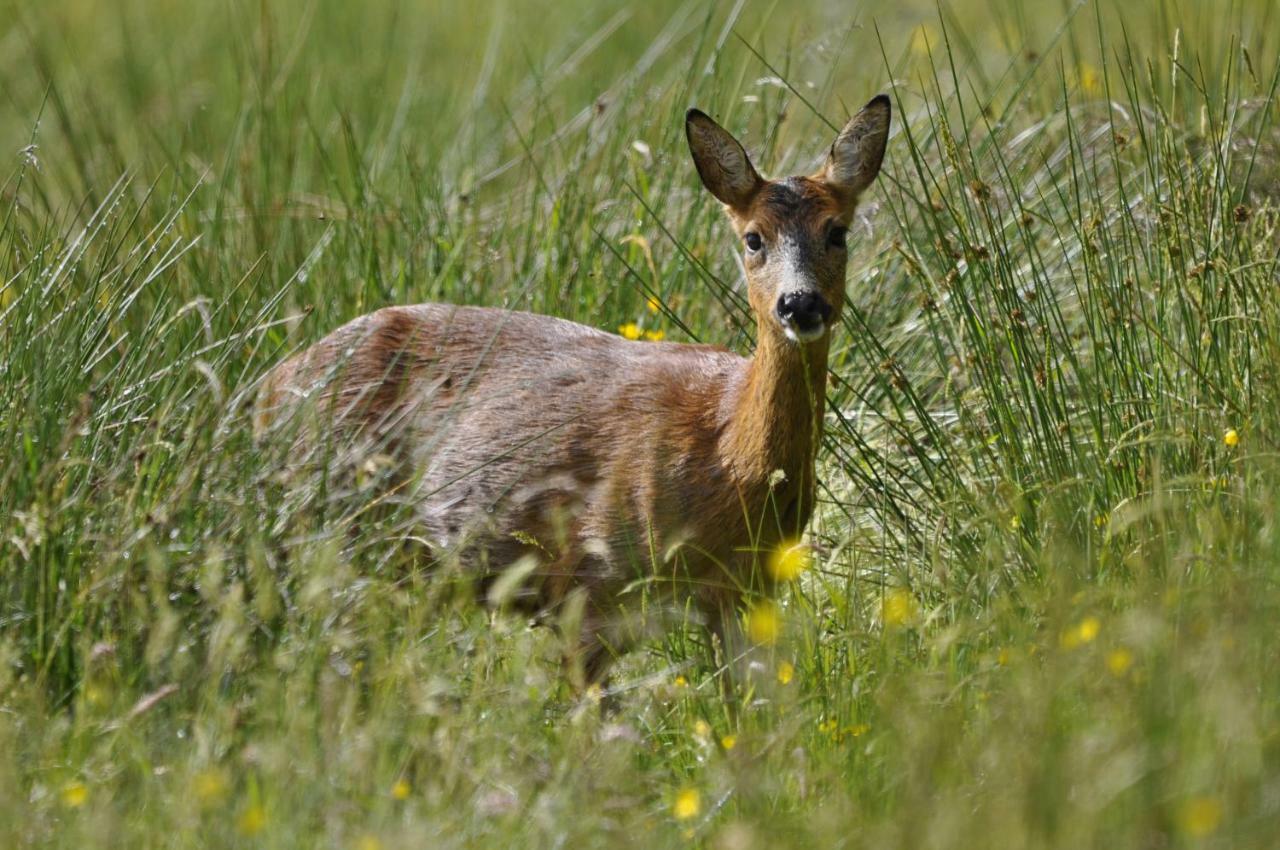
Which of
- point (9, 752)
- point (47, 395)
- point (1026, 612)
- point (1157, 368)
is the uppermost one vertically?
point (1157, 368)

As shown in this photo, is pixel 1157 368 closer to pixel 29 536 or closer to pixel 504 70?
pixel 29 536

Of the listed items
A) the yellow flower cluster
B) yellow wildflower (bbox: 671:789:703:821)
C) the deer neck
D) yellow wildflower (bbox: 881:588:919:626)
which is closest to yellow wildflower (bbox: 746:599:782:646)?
yellow wildflower (bbox: 881:588:919:626)

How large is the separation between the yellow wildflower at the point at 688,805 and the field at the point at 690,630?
3 centimetres

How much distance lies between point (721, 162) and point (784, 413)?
2.52 feet

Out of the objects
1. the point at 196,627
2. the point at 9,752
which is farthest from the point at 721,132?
the point at 9,752

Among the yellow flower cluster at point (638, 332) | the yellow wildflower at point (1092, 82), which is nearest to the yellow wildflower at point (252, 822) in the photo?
the yellow flower cluster at point (638, 332)

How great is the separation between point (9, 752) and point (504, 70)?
567 centimetres

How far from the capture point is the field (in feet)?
10.2

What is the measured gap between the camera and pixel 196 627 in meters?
3.81

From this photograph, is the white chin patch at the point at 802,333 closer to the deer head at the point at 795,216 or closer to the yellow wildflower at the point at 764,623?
the deer head at the point at 795,216

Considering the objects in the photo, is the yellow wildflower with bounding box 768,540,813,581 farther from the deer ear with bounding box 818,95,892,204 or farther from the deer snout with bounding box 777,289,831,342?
the deer ear with bounding box 818,95,892,204

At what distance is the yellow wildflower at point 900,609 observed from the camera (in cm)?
378

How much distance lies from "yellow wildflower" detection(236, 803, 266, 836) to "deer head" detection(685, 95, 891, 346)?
1975 mm

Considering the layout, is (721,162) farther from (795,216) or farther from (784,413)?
(784,413)
